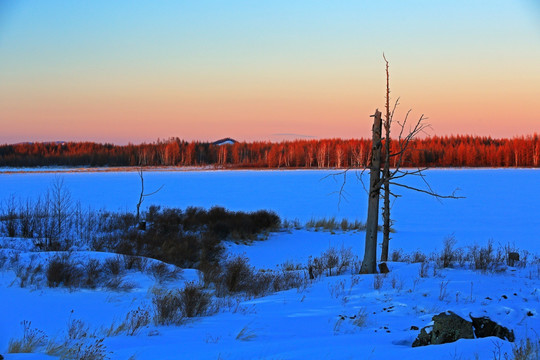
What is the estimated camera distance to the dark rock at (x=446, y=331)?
490 cm

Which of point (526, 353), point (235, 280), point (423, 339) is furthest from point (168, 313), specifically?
point (526, 353)

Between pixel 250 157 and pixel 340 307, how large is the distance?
141 meters

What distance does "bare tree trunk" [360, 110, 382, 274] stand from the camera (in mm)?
8922

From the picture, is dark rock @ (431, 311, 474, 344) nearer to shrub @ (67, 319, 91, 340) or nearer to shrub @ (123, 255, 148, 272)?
shrub @ (67, 319, 91, 340)

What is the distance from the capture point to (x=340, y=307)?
22.4ft

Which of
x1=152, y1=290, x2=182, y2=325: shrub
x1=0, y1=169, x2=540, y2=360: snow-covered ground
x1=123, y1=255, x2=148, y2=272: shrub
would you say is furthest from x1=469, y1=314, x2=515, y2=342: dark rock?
x1=123, y1=255, x2=148, y2=272: shrub

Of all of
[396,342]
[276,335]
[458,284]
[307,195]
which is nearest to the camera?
[396,342]

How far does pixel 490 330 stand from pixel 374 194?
4120mm

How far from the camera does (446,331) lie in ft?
16.1

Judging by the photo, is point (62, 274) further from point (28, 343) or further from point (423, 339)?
point (423, 339)

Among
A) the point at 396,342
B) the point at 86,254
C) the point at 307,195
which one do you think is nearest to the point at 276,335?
the point at 396,342

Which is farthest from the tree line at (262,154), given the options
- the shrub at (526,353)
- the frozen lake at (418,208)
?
the shrub at (526,353)

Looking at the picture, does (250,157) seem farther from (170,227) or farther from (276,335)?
(276,335)

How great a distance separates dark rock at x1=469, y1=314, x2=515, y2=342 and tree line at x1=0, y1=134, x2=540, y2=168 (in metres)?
97.0
